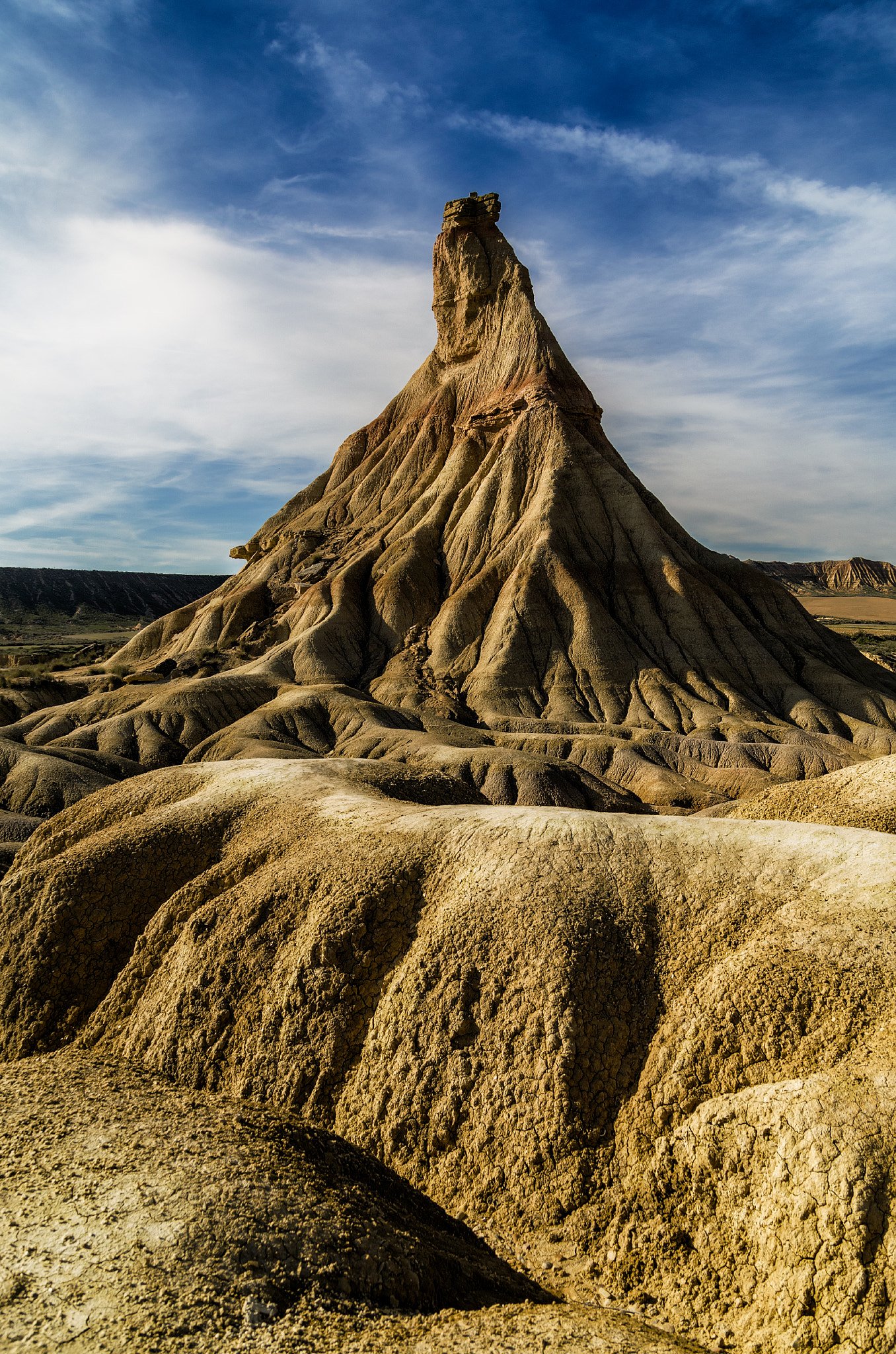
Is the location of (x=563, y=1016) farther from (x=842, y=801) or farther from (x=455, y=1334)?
(x=842, y=801)

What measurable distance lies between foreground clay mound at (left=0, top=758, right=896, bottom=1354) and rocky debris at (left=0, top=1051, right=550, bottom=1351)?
1.23 meters

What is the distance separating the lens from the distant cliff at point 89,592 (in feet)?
459

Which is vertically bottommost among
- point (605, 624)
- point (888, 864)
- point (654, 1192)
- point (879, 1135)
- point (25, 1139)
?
point (654, 1192)

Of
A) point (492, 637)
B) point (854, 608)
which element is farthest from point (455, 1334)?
point (854, 608)

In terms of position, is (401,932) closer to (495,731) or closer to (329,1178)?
(329,1178)

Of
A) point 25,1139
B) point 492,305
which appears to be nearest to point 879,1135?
point 25,1139

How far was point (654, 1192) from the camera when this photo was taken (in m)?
8.27

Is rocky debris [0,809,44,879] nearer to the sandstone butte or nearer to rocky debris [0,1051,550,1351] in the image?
the sandstone butte

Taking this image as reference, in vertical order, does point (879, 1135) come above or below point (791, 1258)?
above

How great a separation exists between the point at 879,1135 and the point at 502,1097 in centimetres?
415

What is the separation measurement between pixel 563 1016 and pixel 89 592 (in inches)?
6168

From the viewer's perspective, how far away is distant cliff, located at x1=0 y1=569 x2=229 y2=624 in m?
140

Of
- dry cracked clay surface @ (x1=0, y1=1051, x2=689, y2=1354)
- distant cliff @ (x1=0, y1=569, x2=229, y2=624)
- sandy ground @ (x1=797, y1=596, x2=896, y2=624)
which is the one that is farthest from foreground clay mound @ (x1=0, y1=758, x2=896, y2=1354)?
sandy ground @ (x1=797, y1=596, x2=896, y2=624)

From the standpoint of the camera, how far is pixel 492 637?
52.6m
